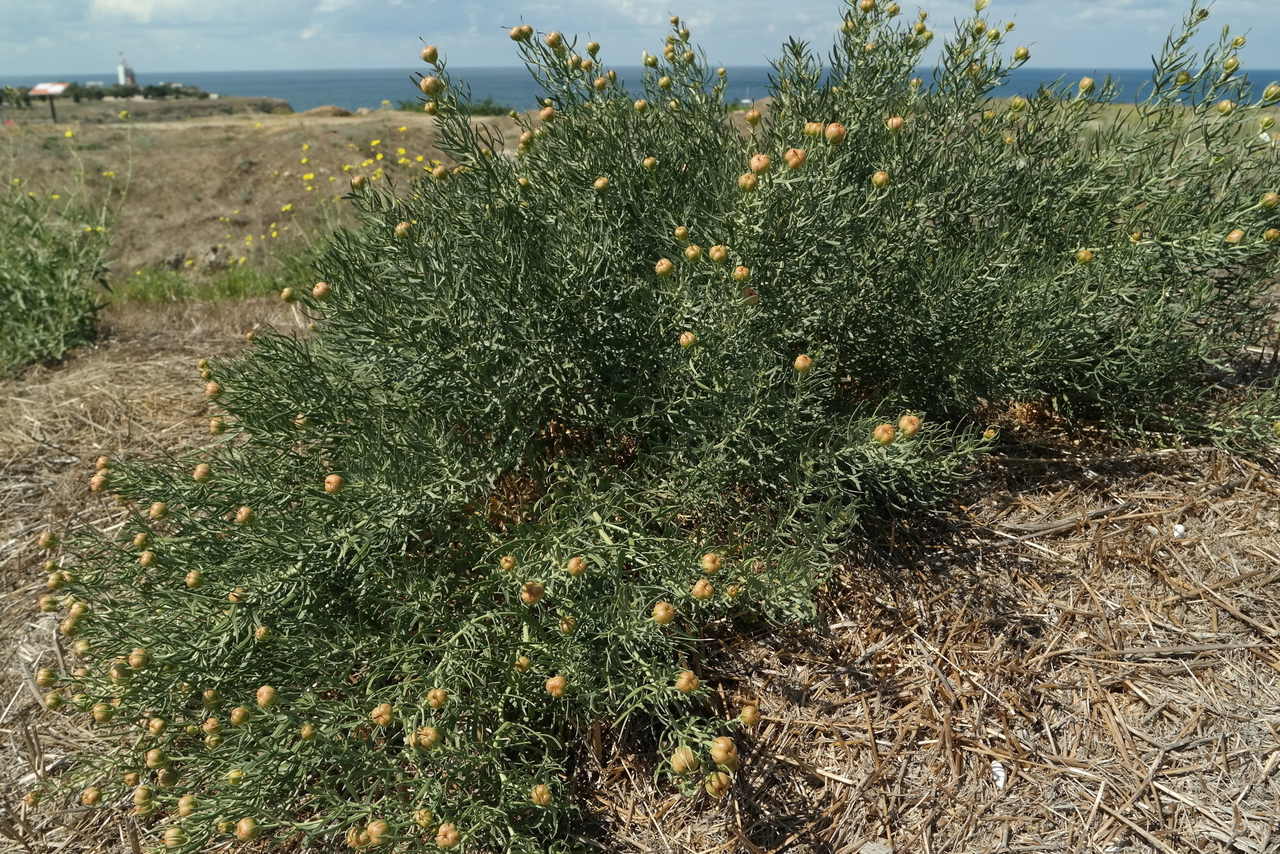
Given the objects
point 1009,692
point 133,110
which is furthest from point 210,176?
point 133,110

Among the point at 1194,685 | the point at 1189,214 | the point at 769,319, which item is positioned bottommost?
the point at 1194,685

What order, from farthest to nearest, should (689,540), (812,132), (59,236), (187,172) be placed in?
(187,172), (59,236), (689,540), (812,132)

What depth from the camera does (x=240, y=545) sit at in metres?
2.25

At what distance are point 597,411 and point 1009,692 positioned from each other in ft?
4.92

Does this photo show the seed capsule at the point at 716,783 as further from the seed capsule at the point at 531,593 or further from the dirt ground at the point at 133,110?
the dirt ground at the point at 133,110

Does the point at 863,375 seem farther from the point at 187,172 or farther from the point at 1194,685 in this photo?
the point at 187,172

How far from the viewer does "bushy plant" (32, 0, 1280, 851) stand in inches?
81.7

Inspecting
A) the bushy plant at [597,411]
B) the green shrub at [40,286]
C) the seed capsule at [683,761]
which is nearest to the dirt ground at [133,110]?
the green shrub at [40,286]

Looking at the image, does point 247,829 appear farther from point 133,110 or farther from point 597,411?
point 133,110

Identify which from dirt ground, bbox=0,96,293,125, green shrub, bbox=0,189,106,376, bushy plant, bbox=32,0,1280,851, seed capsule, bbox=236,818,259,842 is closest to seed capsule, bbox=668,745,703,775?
bushy plant, bbox=32,0,1280,851

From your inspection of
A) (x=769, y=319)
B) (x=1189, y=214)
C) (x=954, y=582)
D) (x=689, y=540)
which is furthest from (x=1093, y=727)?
(x=1189, y=214)

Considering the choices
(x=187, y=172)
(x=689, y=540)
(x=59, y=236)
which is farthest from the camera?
(x=187, y=172)

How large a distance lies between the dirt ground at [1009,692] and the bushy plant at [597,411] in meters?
0.15

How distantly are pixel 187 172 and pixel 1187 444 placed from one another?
1581cm
